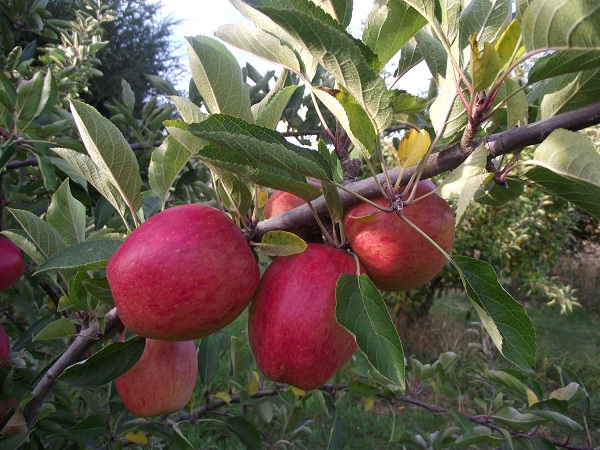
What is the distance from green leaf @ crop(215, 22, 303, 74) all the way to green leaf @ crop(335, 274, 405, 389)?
26cm

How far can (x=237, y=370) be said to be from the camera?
131 centimetres

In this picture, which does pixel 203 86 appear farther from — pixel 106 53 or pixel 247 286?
pixel 106 53

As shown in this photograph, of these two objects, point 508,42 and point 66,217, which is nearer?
point 508,42

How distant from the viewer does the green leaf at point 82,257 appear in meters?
0.55

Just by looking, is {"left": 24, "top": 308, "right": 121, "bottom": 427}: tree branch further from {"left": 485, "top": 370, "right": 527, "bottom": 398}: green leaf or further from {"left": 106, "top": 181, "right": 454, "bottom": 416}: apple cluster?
{"left": 485, "top": 370, "right": 527, "bottom": 398}: green leaf

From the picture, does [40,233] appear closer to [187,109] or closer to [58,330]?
[58,330]

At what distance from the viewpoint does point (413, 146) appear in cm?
47

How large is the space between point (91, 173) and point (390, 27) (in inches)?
16.9

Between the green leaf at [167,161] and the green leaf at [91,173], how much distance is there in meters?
0.07

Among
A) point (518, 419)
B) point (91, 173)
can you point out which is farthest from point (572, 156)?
point (518, 419)

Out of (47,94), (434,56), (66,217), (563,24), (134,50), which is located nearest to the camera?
(563,24)

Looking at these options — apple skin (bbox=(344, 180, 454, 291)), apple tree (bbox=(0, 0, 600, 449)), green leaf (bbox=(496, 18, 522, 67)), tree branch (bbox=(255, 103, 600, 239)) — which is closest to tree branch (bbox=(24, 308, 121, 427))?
apple tree (bbox=(0, 0, 600, 449))

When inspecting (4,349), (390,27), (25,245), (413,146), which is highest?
(390,27)

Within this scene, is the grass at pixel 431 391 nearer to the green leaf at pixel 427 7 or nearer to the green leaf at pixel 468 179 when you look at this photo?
the green leaf at pixel 468 179
